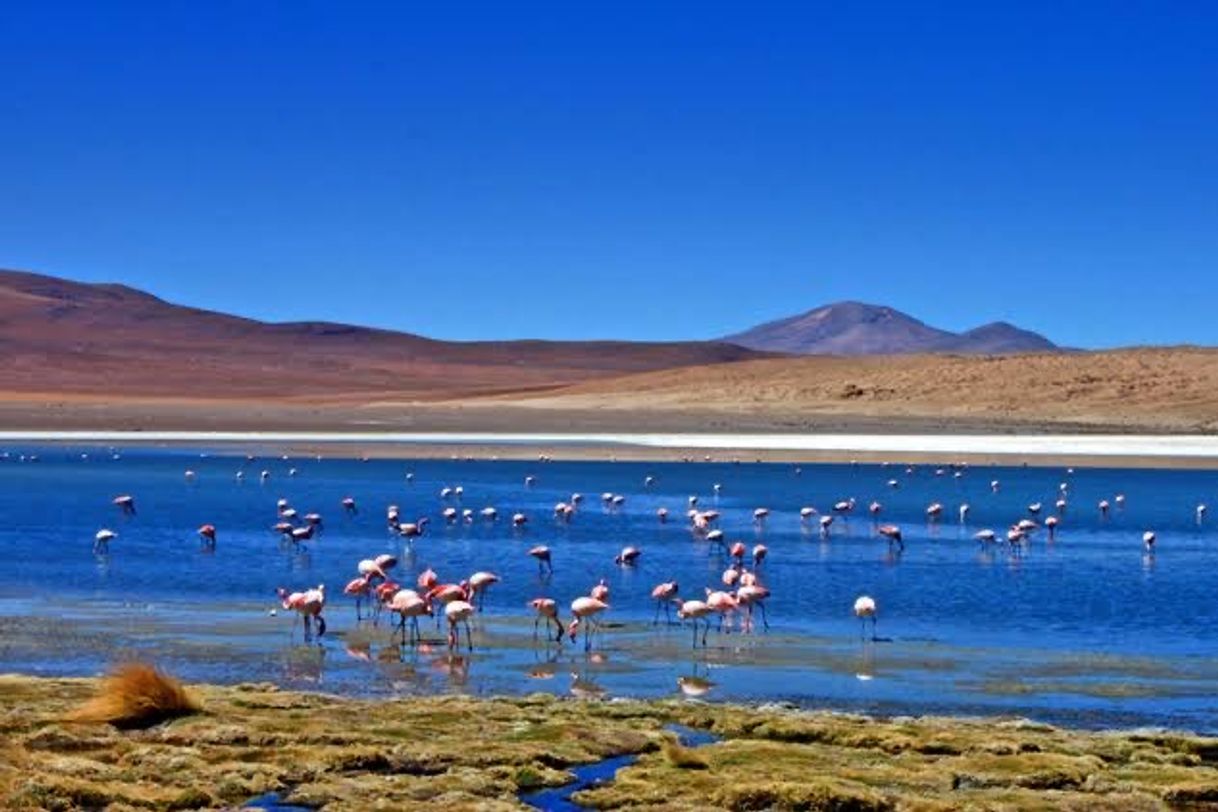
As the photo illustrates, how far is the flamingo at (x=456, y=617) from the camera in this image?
20625mm

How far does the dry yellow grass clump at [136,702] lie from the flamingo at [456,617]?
501 centimetres

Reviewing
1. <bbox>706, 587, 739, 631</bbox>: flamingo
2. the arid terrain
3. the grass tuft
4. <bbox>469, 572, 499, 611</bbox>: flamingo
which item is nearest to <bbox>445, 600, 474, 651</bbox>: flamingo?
<bbox>469, 572, 499, 611</bbox>: flamingo

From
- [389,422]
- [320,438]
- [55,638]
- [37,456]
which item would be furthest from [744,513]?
[389,422]

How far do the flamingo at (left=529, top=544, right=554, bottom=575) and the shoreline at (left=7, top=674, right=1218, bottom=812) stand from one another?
1153 centimetres

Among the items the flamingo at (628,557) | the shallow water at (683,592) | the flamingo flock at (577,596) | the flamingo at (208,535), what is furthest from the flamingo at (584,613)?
the flamingo at (208,535)

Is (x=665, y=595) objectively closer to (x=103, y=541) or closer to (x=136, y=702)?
(x=136, y=702)

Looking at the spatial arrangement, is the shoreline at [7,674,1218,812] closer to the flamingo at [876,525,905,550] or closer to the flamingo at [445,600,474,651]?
the flamingo at [445,600,474,651]

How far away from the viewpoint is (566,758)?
14.7 metres

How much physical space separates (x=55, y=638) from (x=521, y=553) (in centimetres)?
1217

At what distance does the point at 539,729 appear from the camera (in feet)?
51.3

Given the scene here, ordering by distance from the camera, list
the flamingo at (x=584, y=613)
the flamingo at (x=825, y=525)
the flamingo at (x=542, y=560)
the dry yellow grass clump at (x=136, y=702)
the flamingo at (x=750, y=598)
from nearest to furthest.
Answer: the dry yellow grass clump at (x=136, y=702) < the flamingo at (x=584, y=613) < the flamingo at (x=750, y=598) < the flamingo at (x=542, y=560) < the flamingo at (x=825, y=525)

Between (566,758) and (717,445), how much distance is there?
2241 inches

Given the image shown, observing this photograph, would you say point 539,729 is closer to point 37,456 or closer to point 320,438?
point 37,456

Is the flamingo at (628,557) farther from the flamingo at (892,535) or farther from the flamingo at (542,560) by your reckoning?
the flamingo at (892,535)
